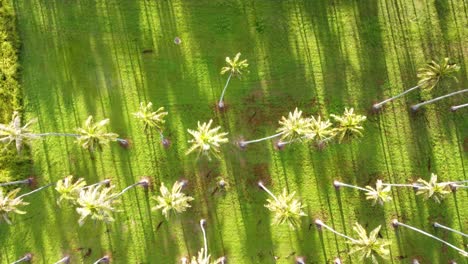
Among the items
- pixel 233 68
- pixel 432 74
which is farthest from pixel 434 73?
pixel 233 68

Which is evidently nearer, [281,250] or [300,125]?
[300,125]

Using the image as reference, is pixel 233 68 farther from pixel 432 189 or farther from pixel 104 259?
pixel 104 259

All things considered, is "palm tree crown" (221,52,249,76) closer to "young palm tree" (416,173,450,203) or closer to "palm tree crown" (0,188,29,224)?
"young palm tree" (416,173,450,203)

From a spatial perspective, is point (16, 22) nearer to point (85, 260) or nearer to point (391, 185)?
point (85, 260)

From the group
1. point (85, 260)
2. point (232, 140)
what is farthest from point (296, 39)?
point (85, 260)

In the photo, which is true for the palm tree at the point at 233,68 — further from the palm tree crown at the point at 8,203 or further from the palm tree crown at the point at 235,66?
the palm tree crown at the point at 8,203

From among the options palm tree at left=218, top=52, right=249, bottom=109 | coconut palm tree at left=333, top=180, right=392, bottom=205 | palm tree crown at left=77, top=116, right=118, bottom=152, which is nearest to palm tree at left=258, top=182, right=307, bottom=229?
coconut palm tree at left=333, top=180, right=392, bottom=205
